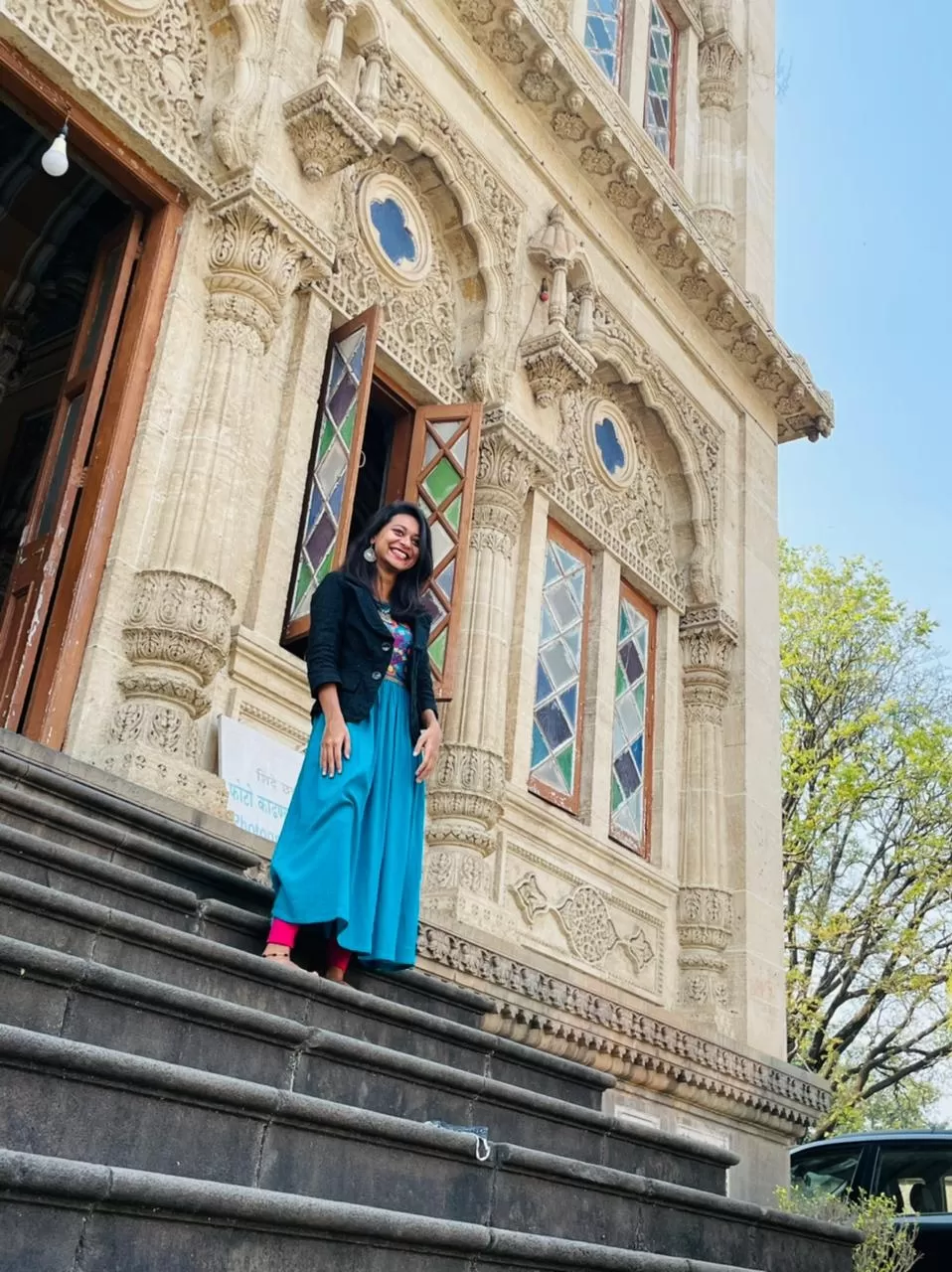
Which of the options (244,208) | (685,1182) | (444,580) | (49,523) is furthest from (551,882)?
(244,208)

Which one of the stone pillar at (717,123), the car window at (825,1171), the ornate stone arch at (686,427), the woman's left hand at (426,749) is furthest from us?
the stone pillar at (717,123)

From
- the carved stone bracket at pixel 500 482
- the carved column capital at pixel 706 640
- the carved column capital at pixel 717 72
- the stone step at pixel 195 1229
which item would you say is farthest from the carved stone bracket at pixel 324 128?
the carved column capital at pixel 717 72

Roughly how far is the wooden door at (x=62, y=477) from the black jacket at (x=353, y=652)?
2.06 metres

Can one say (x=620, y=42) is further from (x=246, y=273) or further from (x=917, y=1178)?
(x=917, y=1178)

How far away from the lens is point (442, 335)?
9086mm

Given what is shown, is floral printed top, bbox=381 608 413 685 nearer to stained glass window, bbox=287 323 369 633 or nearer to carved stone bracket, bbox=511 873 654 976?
stained glass window, bbox=287 323 369 633

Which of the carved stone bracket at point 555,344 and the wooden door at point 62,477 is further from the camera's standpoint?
the carved stone bracket at point 555,344

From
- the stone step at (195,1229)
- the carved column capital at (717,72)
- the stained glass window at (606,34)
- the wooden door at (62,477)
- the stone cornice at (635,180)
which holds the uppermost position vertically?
the carved column capital at (717,72)

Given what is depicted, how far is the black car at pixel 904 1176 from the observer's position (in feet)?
23.4

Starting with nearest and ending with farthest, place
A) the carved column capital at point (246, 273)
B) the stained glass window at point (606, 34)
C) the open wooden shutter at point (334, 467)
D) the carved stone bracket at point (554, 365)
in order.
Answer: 1. the carved column capital at point (246, 273)
2. the open wooden shutter at point (334, 467)
3. the carved stone bracket at point (554, 365)
4. the stained glass window at point (606, 34)

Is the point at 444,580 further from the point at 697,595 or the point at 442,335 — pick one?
the point at 697,595

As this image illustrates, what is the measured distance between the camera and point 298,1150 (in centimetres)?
320

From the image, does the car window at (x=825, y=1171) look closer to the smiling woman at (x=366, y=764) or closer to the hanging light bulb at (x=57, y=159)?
the smiling woman at (x=366, y=764)

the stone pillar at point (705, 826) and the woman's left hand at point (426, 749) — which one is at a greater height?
the stone pillar at point (705, 826)
